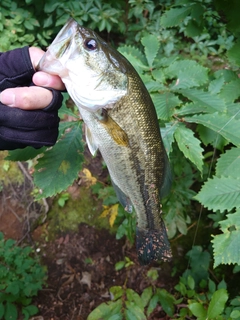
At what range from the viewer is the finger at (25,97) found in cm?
110

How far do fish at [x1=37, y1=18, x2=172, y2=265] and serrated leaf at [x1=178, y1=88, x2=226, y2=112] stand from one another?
0.39 metres

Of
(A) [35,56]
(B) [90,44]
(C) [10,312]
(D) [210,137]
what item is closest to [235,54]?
(D) [210,137]

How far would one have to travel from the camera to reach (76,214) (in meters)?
3.26

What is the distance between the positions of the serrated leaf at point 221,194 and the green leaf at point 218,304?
0.66 m

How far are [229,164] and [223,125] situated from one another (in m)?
0.23

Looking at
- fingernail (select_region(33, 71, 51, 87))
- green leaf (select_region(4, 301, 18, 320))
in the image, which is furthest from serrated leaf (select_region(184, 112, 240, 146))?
green leaf (select_region(4, 301, 18, 320))

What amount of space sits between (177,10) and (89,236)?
2233mm

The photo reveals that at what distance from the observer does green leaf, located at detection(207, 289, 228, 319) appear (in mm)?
1764

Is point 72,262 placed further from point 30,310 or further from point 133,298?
point 133,298

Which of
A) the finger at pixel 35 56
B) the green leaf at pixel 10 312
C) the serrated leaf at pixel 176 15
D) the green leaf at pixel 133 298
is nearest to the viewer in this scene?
the finger at pixel 35 56

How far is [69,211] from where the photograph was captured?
3270 mm

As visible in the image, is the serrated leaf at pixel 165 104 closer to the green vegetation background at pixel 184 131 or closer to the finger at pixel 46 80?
the green vegetation background at pixel 184 131

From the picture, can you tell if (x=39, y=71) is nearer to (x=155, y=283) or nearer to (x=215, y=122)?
(x=215, y=122)

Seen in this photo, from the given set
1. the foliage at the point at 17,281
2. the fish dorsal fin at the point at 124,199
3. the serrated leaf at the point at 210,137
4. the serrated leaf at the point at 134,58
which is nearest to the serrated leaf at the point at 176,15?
the serrated leaf at the point at 134,58
